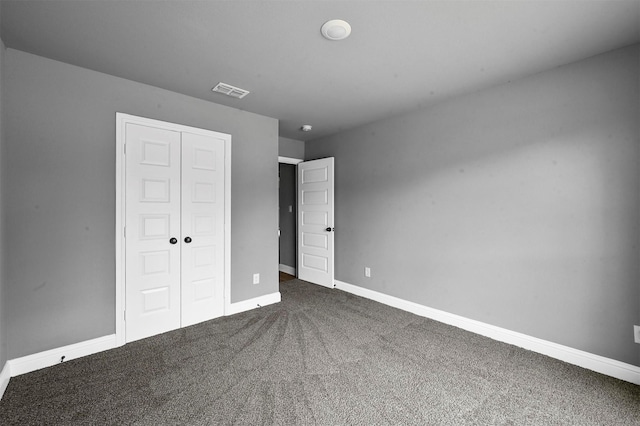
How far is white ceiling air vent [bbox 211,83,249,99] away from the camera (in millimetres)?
2891

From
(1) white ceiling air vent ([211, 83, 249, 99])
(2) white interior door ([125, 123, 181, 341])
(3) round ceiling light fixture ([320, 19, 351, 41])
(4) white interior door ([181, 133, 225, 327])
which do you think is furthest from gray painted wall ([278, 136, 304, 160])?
(3) round ceiling light fixture ([320, 19, 351, 41])

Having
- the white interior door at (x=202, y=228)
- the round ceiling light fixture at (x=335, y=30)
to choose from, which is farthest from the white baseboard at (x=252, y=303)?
the round ceiling light fixture at (x=335, y=30)

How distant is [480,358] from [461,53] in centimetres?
256

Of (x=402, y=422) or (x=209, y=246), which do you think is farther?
(x=209, y=246)

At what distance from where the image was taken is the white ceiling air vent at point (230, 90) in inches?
114

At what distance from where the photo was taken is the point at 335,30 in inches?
78.2

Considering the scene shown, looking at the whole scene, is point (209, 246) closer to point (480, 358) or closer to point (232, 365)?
point (232, 365)

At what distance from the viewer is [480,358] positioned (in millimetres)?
2494

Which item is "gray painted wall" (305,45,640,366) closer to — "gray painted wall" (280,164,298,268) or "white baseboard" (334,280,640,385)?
"white baseboard" (334,280,640,385)

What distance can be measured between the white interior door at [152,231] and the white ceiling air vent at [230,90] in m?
0.66

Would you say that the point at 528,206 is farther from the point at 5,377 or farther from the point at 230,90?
the point at 5,377

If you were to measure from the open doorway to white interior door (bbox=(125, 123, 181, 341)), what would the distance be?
2563 mm

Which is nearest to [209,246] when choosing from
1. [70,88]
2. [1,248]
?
[1,248]

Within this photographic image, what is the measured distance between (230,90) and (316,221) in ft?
8.15
